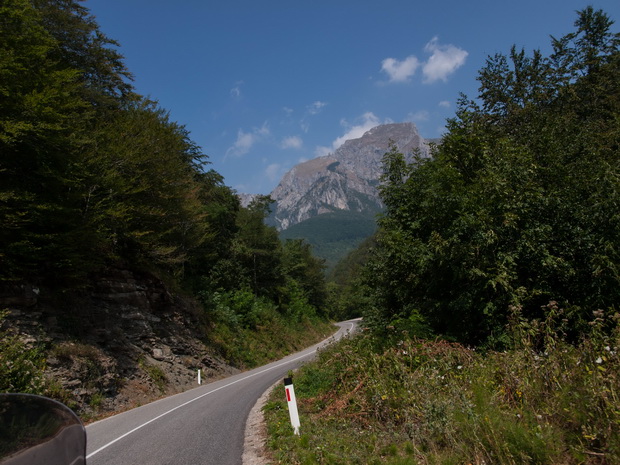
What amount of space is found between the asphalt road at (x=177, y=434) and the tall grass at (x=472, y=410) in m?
0.97

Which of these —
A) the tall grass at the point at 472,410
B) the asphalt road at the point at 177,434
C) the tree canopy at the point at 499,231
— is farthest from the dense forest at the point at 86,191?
the tree canopy at the point at 499,231

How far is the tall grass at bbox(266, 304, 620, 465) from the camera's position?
3.88 metres

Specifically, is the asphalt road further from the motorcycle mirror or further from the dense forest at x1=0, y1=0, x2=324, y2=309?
the dense forest at x1=0, y1=0, x2=324, y2=309

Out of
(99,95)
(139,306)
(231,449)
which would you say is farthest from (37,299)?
(99,95)

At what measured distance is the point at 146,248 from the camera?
1778cm

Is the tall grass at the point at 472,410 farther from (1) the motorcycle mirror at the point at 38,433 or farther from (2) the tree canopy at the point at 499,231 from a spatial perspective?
(1) the motorcycle mirror at the point at 38,433

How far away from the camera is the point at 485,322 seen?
1009 centimetres

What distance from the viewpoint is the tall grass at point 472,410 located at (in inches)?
153

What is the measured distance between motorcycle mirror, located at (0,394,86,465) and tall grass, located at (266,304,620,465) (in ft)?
12.9

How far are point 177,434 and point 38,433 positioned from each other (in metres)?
7.10

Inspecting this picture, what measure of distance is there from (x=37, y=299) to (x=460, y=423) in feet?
42.8

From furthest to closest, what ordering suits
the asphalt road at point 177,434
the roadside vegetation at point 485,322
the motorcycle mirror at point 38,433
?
the asphalt road at point 177,434, the roadside vegetation at point 485,322, the motorcycle mirror at point 38,433

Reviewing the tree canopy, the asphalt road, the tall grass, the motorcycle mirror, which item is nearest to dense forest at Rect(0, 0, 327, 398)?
the asphalt road

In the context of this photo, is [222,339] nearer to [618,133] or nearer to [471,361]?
[471,361]
